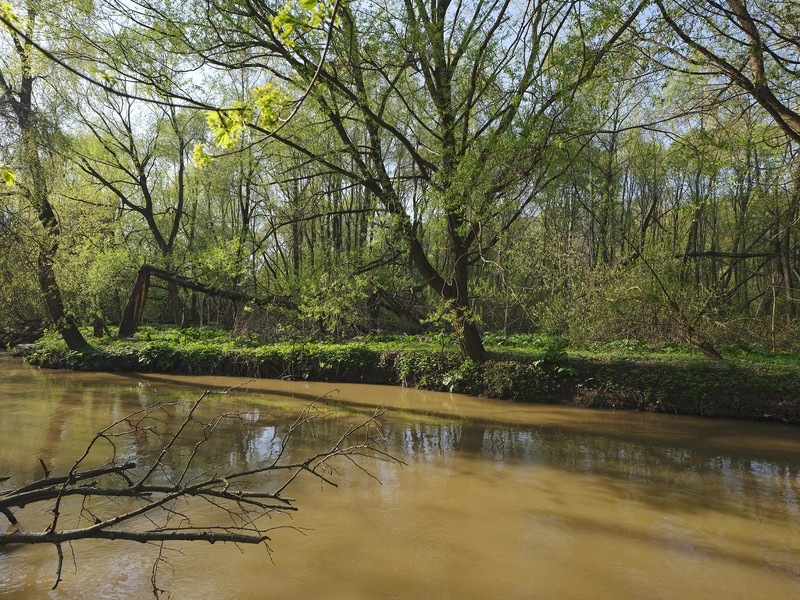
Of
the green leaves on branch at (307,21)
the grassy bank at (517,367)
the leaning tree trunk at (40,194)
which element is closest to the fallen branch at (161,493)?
the green leaves on branch at (307,21)

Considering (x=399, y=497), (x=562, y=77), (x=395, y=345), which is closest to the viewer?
(x=399, y=497)

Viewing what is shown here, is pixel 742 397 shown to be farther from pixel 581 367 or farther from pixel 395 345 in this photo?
pixel 395 345

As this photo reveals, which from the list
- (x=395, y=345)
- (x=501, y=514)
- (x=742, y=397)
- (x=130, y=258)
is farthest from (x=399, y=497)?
(x=130, y=258)

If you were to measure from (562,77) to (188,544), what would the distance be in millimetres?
8701

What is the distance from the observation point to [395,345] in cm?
1526

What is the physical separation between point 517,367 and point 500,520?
23.0ft

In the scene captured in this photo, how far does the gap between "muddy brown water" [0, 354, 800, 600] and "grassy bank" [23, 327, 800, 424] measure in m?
0.62

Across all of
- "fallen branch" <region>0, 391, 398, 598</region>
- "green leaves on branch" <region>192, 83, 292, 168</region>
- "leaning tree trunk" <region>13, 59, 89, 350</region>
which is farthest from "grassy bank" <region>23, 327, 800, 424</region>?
"green leaves on branch" <region>192, 83, 292, 168</region>

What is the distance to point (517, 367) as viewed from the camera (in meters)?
12.2

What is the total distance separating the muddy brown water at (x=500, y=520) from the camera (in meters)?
4.14

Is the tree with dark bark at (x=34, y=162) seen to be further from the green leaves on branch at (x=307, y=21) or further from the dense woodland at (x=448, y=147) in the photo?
the green leaves on branch at (x=307, y=21)

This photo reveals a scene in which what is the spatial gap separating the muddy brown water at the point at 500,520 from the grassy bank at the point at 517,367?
0.62 metres

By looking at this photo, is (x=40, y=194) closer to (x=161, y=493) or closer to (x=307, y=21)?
(x=161, y=493)

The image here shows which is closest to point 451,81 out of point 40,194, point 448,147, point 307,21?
point 448,147
